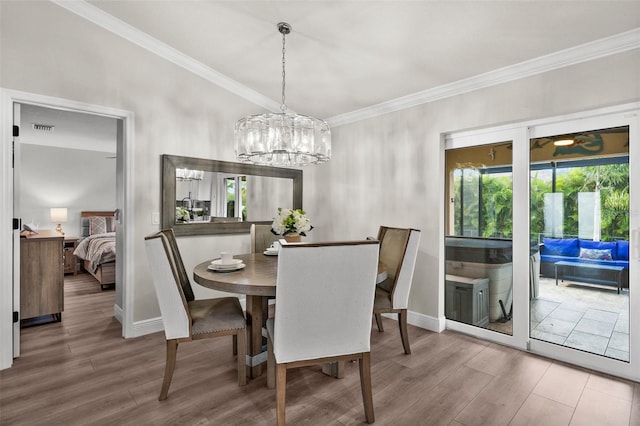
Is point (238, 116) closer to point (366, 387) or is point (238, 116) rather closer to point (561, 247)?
point (366, 387)

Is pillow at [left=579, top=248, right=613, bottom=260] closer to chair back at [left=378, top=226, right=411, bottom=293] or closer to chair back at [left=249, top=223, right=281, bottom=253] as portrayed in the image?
chair back at [left=378, top=226, right=411, bottom=293]

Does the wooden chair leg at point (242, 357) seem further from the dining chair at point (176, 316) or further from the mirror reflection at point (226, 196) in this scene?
the mirror reflection at point (226, 196)

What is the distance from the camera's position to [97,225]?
257 inches

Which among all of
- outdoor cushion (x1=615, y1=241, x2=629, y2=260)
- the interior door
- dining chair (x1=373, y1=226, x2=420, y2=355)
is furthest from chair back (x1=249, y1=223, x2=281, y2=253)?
Answer: outdoor cushion (x1=615, y1=241, x2=629, y2=260)

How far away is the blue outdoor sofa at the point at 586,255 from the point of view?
7.96 feet

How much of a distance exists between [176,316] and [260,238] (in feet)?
5.05

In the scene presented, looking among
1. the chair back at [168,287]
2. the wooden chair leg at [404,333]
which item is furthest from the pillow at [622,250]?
the chair back at [168,287]

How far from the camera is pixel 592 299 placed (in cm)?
256

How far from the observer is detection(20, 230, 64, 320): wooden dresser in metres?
3.44

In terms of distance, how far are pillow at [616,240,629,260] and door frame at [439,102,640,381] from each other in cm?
5

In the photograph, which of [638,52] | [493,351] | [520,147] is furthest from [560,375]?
[638,52]

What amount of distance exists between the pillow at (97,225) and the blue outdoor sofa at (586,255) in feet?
23.9

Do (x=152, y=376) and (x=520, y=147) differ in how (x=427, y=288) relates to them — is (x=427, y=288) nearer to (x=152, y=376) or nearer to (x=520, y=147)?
(x=520, y=147)

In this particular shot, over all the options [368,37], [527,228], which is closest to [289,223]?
[368,37]
